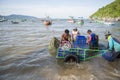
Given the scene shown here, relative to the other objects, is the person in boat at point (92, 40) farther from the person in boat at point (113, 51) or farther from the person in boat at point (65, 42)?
the person in boat at point (65, 42)

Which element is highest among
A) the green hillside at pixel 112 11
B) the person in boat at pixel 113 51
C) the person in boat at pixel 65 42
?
the green hillside at pixel 112 11

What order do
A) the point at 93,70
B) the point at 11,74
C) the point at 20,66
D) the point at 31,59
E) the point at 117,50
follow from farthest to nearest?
the point at 31,59, the point at 117,50, the point at 20,66, the point at 93,70, the point at 11,74

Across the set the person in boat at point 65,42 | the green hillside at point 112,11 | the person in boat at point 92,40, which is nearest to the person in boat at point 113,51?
the person in boat at point 92,40

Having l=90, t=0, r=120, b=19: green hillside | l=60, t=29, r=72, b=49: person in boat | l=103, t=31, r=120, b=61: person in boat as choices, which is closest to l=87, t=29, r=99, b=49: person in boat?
l=103, t=31, r=120, b=61: person in boat

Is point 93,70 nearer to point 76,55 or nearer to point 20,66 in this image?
point 76,55

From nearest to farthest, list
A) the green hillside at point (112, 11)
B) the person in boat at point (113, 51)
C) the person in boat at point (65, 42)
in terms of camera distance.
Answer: the person in boat at point (65, 42)
the person in boat at point (113, 51)
the green hillside at point (112, 11)

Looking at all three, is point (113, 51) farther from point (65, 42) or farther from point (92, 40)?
point (65, 42)

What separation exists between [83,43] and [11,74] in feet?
20.9

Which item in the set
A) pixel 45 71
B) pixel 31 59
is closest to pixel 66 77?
pixel 45 71

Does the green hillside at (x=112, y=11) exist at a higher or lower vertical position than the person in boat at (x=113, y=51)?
higher

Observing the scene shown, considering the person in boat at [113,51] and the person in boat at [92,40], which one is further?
the person in boat at [92,40]

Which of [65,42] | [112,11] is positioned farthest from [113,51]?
[112,11]

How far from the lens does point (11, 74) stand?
8711 mm

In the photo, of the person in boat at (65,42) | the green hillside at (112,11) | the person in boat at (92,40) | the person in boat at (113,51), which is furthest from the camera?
the green hillside at (112,11)
